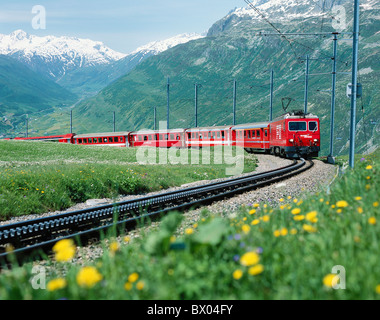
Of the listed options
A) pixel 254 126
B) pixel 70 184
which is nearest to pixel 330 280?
pixel 70 184

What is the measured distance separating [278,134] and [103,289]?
28.0 m

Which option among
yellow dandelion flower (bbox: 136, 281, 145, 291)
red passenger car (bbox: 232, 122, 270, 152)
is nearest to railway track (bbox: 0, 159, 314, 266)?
yellow dandelion flower (bbox: 136, 281, 145, 291)

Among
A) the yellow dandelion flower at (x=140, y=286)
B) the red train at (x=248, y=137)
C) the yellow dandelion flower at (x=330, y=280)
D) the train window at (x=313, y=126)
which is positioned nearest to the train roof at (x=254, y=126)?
the red train at (x=248, y=137)

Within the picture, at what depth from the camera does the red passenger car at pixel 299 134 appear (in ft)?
89.9

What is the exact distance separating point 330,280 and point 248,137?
34630 millimetres

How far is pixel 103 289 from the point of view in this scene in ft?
8.71

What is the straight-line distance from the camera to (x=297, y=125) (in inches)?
1082

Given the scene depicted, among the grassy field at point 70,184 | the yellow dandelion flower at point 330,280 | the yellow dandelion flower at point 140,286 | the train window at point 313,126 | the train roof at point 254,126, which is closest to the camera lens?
the yellow dandelion flower at point 330,280

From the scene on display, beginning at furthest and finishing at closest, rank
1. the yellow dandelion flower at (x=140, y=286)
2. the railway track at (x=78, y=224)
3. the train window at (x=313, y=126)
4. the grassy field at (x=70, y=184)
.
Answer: the train window at (x=313, y=126)
the grassy field at (x=70, y=184)
the railway track at (x=78, y=224)
the yellow dandelion flower at (x=140, y=286)

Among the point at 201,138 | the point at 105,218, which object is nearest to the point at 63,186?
the point at 105,218

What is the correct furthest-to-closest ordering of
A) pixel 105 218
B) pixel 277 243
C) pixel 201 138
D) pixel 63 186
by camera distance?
pixel 201 138 → pixel 63 186 → pixel 105 218 → pixel 277 243

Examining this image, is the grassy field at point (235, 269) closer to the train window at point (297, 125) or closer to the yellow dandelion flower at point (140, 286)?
the yellow dandelion flower at point (140, 286)
